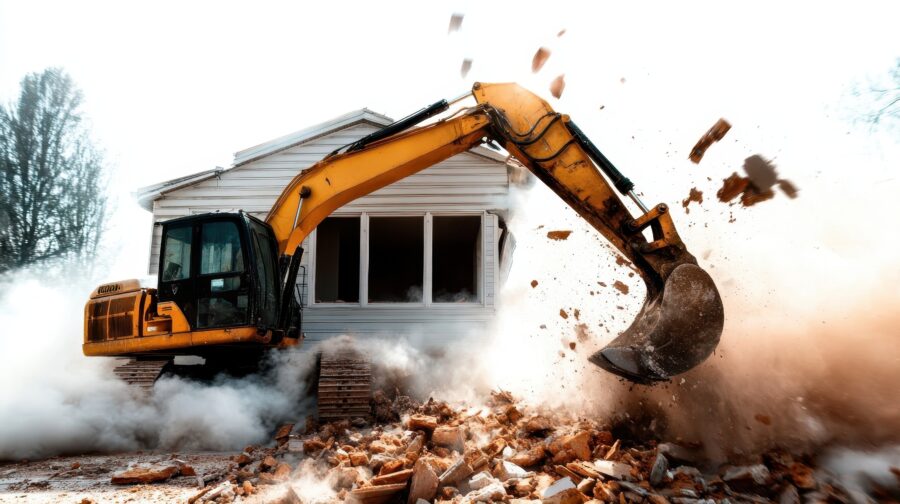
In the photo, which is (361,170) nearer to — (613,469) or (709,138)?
(709,138)

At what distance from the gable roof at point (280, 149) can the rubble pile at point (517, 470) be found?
5835 mm

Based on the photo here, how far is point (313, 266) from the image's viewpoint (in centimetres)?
954

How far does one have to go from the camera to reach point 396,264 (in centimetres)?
1505

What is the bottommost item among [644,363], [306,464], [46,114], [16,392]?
[306,464]

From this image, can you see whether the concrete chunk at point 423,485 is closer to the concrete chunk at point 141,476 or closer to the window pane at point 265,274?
the concrete chunk at point 141,476

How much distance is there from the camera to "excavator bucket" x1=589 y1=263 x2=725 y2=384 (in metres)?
4.01

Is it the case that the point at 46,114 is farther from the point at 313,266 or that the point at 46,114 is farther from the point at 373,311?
the point at 373,311

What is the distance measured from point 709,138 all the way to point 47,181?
22.0m

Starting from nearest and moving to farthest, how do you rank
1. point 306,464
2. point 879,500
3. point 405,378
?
1. point 879,500
2. point 306,464
3. point 405,378

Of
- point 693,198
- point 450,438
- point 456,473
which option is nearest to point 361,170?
point 450,438

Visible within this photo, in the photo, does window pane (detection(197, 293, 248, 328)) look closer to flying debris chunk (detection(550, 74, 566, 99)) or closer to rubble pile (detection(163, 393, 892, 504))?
rubble pile (detection(163, 393, 892, 504))

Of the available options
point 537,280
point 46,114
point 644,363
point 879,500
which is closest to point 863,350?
point 879,500

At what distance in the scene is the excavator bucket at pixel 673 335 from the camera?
4.01m

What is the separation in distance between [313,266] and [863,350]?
312 inches
